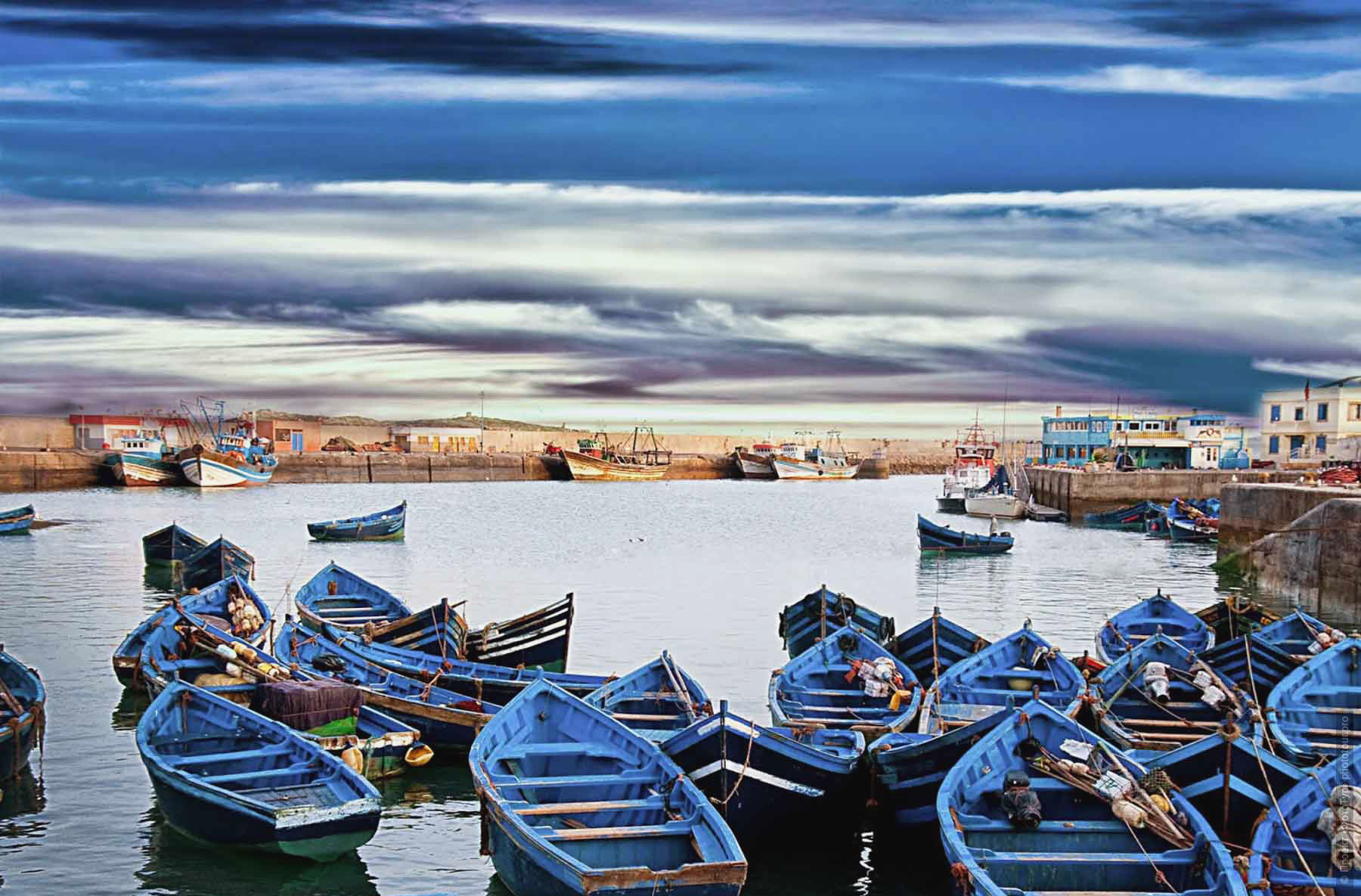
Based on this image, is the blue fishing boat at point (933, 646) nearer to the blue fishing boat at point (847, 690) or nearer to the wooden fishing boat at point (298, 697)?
the blue fishing boat at point (847, 690)

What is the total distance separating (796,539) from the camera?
5922 centimetres

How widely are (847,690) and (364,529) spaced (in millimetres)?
41175

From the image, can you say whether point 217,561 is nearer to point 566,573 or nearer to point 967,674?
point 566,573

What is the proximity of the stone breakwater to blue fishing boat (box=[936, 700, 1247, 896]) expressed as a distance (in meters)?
97.1

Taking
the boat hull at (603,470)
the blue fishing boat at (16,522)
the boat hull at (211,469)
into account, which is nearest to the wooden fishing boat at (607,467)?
the boat hull at (603,470)

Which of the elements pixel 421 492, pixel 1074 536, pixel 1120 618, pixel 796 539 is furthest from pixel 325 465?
pixel 1120 618

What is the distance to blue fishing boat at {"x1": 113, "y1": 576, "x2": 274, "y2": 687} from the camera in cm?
1955

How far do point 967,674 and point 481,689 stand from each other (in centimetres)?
694

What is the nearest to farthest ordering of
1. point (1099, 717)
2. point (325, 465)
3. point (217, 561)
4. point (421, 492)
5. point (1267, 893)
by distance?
point (1267, 893), point (1099, 717), point (217, 561), point (421, 492), point (325, 465)

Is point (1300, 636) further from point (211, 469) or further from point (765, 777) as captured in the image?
point (211, 469)

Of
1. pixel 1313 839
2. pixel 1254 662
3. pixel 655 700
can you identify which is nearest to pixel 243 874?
pixel 655 700

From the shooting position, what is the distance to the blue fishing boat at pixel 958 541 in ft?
Answer: 164

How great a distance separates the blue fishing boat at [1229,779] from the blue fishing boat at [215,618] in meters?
15.3

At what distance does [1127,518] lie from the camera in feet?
209
